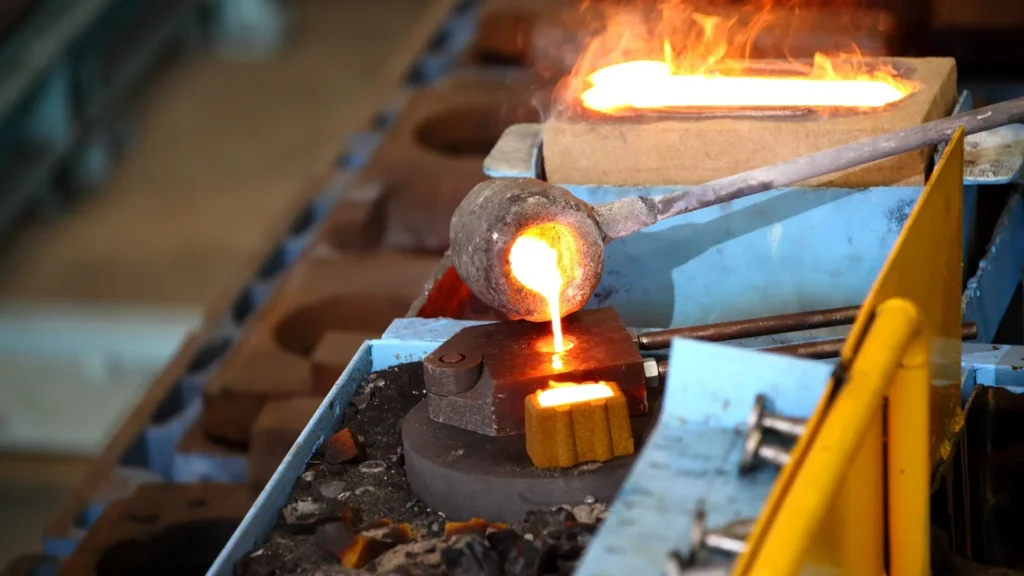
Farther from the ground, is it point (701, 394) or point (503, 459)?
point (701, 394)

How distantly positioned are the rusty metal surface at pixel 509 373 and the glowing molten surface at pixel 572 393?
21 mm

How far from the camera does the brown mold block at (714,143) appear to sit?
2119 mm

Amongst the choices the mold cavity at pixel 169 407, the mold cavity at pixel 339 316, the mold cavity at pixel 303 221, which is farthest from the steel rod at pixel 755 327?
the mold cavity at pixel 303 221

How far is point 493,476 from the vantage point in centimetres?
160

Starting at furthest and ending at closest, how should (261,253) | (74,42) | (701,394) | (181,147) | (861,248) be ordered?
(181,147)
(74,42)
(261,253)
(861,248)
(701,394)

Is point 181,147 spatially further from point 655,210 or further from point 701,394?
point 701,394

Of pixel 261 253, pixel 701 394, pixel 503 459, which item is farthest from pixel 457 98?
pixel 701 394

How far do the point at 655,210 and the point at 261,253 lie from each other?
6.10 ft

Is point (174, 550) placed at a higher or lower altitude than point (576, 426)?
lower

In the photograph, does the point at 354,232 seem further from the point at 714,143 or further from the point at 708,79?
the point at 714,143

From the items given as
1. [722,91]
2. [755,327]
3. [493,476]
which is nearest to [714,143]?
[722,91]

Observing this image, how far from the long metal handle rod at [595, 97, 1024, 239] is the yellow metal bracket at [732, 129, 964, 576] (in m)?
0.15

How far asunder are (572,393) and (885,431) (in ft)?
1.25

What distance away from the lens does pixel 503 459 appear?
1.64m
